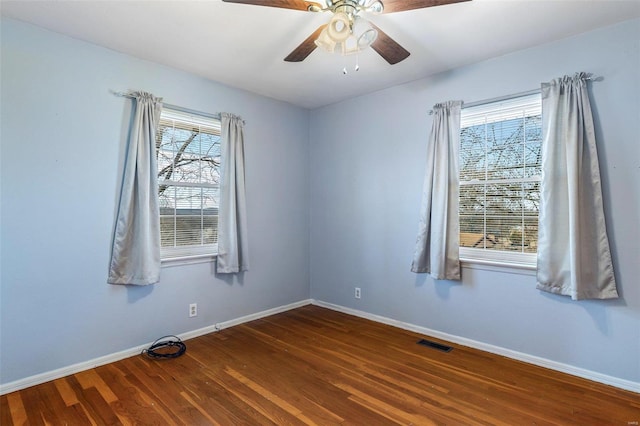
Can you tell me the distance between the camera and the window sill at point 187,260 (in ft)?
10.4

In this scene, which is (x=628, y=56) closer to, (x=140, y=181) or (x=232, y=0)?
(x=232, y=0)

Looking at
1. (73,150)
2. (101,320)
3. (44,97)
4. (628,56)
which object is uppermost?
(628,56)

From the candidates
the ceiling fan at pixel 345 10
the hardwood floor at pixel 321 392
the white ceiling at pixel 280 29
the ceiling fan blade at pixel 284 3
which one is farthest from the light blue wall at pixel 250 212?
the ceiling fan blade at pixel 284 3

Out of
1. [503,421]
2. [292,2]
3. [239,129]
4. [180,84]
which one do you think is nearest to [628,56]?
[292,2]

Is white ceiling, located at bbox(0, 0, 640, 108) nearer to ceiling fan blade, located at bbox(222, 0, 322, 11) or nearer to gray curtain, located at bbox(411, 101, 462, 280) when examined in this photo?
ceiling fan blade, located at bbox(222, 0, 322, 11)

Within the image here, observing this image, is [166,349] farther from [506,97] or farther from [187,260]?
[506,97]

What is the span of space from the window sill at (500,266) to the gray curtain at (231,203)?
226 cm

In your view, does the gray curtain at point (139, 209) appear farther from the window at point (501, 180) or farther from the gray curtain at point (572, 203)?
the gray curtain at point (572, 203)

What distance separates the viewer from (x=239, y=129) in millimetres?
3646

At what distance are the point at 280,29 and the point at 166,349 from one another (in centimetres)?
288

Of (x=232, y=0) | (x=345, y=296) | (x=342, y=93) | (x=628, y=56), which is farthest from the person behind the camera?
(x=345, y=296)

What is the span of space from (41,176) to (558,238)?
13.0 feet

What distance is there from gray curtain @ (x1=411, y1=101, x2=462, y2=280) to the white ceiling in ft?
1.72

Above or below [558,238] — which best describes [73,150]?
above
